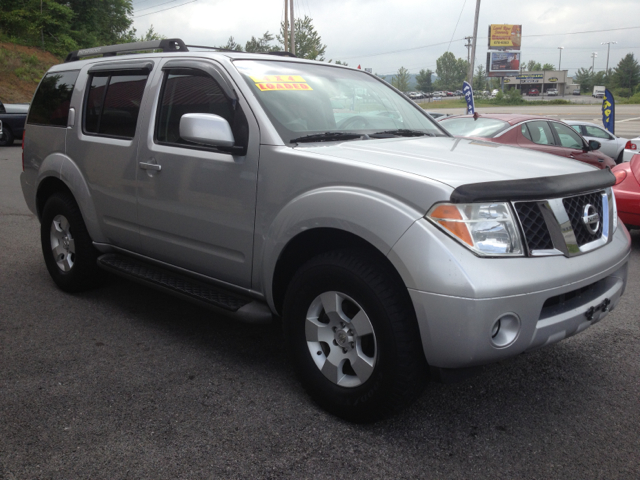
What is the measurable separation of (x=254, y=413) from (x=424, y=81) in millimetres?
163628

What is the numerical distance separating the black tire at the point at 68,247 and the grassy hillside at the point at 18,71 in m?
32.3

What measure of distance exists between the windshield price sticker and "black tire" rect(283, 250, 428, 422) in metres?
1.13

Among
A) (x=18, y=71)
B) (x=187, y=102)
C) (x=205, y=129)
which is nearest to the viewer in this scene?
(x=205, y=129)

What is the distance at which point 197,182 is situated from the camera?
3475mm

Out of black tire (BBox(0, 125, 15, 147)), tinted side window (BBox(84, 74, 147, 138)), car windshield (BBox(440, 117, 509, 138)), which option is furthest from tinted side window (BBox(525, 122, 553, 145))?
black tire (BBox(0, 125, 15, 147))

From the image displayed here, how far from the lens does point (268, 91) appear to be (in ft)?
11.1

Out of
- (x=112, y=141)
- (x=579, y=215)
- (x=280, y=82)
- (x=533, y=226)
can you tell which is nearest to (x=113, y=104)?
(x=112, y=141)

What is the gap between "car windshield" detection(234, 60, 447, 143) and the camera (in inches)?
132

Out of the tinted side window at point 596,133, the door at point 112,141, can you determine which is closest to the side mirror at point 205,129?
the door at point 112,141

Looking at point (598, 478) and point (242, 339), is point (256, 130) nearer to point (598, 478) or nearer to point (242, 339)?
point (242, 339)

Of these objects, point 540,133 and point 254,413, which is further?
point 540,133

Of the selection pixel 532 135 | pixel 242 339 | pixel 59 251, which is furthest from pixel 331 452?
pixel 532 135

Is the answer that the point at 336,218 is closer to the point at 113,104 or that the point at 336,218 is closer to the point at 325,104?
the point at 325,104

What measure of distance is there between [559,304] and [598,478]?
2.41ft
